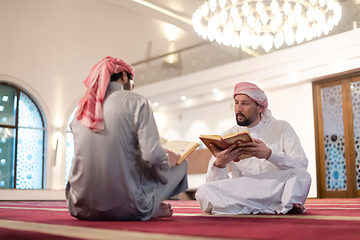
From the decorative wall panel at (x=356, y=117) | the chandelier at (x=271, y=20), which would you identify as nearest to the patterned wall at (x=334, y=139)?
the decorative wall panel at (x=356, y=117)

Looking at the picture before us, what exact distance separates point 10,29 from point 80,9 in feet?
6.09

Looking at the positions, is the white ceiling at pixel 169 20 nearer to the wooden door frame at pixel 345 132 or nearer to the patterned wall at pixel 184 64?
the patterned wall at pixel 184 64

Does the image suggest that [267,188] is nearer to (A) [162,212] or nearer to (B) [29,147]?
(A) [162,212]

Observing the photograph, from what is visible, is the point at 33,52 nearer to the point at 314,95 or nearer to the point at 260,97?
the point at 314,95

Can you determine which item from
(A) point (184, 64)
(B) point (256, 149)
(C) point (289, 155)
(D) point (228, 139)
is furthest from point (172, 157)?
(A) point (184, 64)

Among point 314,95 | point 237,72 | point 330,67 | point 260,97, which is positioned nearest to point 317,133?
point 314,95

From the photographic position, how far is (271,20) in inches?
238

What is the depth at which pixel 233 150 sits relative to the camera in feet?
9.43

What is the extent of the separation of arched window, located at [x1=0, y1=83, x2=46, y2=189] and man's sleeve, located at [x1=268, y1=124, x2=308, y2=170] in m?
8.72

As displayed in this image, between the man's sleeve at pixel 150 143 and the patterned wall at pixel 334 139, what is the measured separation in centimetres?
644

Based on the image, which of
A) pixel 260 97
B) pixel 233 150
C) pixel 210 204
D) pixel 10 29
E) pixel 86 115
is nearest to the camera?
pixel 86 115

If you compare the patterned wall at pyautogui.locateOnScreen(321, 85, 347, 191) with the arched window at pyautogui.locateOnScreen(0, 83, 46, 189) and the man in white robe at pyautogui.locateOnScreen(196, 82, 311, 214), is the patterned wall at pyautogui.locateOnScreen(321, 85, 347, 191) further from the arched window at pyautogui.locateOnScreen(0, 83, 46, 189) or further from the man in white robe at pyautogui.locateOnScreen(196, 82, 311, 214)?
the arched window at pyautogui.locateOnScreen(0, 83, 46, 189)

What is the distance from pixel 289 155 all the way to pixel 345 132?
5.25 m

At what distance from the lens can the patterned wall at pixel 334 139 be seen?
310 inches
